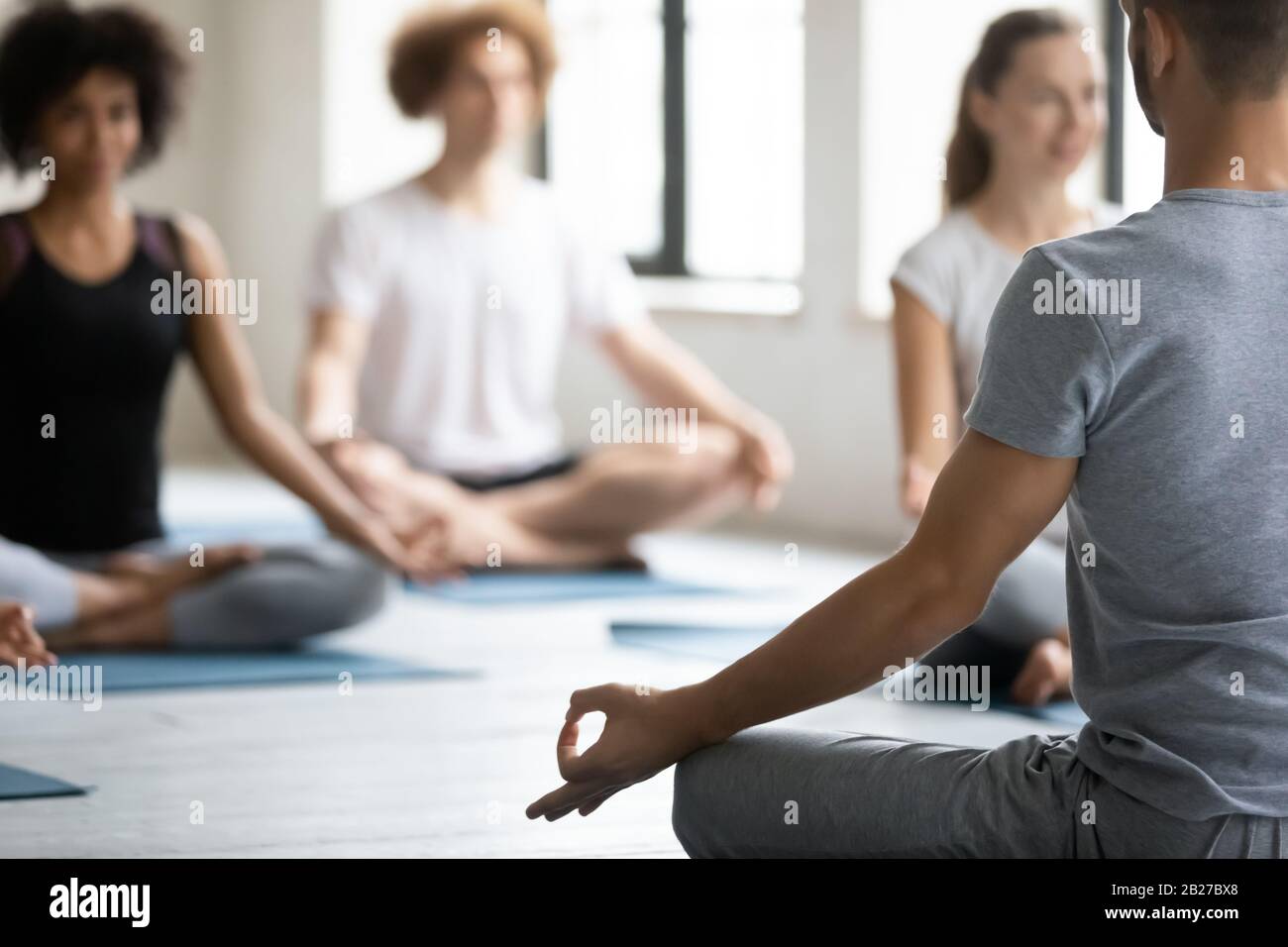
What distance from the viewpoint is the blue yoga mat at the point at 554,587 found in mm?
4480

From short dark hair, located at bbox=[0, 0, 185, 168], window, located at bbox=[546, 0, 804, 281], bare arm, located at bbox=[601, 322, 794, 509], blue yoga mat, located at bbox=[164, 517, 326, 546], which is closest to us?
short dark hair, located at bbox=[0, 0, 185, 168]

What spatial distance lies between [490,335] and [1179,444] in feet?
11.7

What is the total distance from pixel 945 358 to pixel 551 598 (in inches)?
56.5

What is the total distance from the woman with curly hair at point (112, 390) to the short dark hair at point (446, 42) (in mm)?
1326

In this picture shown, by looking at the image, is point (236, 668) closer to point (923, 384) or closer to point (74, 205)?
point (74, 205)

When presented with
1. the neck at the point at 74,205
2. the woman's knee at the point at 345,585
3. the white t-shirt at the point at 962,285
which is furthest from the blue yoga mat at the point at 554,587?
the white t-shirt at the point at 962,285

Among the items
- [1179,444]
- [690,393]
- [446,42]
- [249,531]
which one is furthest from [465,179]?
[1179,444]

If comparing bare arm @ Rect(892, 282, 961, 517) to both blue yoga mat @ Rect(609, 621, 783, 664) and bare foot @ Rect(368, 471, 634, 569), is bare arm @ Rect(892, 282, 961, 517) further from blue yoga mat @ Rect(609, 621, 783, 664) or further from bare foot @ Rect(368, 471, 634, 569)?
bare foot @ Rect(368, 471, 634, 569)

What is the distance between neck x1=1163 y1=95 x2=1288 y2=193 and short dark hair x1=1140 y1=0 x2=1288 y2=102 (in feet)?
0.04

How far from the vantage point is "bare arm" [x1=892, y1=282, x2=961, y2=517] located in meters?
3.20

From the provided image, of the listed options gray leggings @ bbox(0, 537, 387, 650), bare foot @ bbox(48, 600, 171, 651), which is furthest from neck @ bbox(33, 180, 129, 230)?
bare foot @ bbox(48, 600, 171, 651)

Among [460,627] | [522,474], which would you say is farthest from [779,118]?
[460,627]

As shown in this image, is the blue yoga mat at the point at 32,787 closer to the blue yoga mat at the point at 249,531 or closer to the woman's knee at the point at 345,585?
the woman's knee at the point at 345,585
